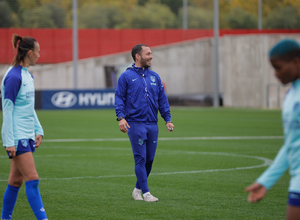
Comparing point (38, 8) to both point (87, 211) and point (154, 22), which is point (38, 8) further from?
point (87, 211)

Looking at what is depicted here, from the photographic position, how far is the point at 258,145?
564 inches

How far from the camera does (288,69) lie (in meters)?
3.56

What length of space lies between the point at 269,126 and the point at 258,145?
6371 millimetres

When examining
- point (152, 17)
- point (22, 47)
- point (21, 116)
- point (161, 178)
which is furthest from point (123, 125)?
point (152, 17)

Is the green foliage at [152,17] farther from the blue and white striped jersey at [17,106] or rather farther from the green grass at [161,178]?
the blue and white striped jersey at [17,106]

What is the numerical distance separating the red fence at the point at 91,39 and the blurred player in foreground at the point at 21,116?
38.9 m

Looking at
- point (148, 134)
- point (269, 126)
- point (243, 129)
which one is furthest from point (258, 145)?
point (148, 134)

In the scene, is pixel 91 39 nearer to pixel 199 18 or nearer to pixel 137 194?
pixel 199 18

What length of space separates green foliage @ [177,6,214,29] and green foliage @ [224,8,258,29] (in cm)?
1720

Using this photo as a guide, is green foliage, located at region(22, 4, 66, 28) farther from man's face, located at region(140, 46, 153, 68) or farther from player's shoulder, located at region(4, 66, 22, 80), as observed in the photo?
player's shoulder, located at region(4, 66, 22, 80)

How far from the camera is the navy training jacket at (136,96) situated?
7.34 metres

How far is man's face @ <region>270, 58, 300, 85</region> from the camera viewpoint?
11.7 ft

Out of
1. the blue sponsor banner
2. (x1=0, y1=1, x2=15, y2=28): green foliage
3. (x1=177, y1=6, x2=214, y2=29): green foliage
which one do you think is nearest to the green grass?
the blue sponsor banner

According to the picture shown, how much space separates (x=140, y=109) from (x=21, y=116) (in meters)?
2.42
